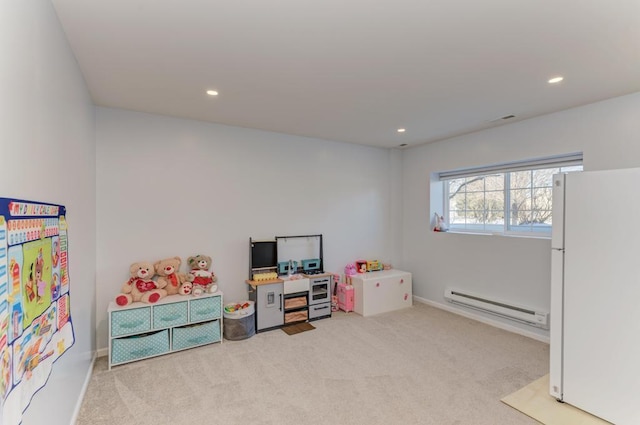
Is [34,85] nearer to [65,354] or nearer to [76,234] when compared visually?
[76,234]

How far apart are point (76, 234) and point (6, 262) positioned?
1.26m

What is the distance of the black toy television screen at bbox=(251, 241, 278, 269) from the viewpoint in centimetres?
376

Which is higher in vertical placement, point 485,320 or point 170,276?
point 170,276

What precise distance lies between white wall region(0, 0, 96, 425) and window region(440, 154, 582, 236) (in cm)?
429

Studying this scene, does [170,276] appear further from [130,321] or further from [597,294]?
[597,294]

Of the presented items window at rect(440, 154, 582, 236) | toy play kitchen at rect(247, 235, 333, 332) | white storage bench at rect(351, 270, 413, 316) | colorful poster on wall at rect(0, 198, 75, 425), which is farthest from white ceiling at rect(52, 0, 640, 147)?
white storage bench at rect(351, 270, 413, 316)

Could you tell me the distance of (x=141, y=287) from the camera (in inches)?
118

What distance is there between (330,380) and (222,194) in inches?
90.9

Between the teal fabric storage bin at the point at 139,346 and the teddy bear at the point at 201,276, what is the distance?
19.4 inches

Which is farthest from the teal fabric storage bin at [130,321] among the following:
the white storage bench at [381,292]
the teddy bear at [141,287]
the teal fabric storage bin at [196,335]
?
the white storage bench at [381,292]

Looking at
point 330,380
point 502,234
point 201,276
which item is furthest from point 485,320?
point 201,276

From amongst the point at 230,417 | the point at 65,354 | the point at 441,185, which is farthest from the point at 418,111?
the point at 65,354

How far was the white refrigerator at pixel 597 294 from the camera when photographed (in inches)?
76.8

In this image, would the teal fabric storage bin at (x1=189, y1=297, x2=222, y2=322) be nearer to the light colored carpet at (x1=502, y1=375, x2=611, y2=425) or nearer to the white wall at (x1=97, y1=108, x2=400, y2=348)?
the white wall at (x1=97, y1=108, x2=400, y2=348)
